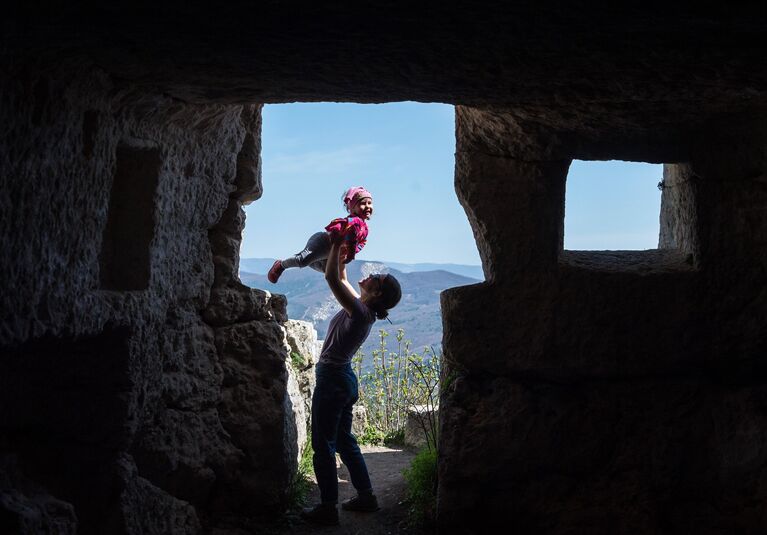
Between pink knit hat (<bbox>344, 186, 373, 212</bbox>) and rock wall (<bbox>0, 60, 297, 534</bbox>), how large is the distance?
531 millimetres

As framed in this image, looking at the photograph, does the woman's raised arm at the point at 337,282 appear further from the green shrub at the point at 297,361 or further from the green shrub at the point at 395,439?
the green shrub at the point at 395,439

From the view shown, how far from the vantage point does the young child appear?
4246 mm

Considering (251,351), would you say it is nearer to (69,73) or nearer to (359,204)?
(359,204)

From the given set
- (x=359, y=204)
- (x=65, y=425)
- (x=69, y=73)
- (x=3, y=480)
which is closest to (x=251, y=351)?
(x=359, y=204)

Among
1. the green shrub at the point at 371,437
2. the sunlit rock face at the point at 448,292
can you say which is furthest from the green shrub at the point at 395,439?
the sunlit rock face at the point at 448,292

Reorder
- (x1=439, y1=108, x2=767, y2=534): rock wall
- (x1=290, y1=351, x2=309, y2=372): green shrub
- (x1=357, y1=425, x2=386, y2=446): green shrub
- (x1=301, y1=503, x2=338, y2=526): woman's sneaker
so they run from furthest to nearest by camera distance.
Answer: (x1=357, y1=425, x2=386, y2=446): green shrub, (x1=290, y1=351, x2=309, y2=372): green shrub, (x1=301, y1=503, x2=338, y2=526): woman's sneaker, (x1=439, y1=108, x2=767, y2=534): rock wall

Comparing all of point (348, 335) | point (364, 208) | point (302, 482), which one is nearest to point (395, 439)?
point (302, 482)

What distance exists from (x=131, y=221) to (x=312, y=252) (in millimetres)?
1209

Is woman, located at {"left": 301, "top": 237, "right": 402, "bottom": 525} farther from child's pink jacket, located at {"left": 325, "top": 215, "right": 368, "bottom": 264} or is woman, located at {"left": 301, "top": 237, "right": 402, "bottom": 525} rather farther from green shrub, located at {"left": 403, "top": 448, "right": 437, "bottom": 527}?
green shrub, located at {"left": 403, "top": 448, "right": 437, "bottom": 527}

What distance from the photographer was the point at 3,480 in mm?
2686

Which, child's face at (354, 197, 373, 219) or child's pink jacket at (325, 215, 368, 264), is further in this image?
child's face at (354, 197, 373, 219)

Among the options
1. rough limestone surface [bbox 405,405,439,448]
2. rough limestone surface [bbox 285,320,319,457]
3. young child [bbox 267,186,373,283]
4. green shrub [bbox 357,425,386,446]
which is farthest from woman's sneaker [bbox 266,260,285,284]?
green shrub [bbox 357,425,386,446]

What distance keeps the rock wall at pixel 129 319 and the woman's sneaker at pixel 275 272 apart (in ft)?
0.74

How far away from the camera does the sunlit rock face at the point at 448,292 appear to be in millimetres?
2486
